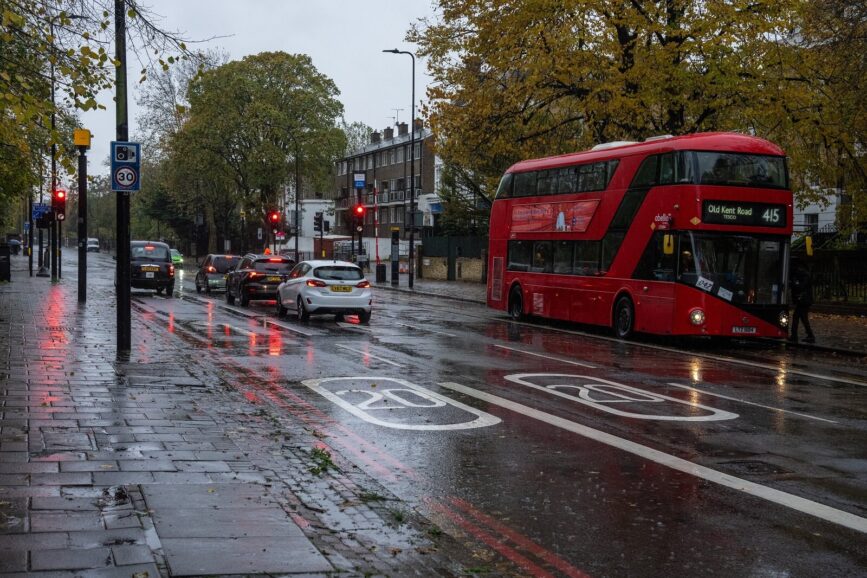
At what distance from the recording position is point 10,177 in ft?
80.0

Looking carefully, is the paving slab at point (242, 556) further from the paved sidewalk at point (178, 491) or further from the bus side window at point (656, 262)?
the bus side window at point (656, 262)

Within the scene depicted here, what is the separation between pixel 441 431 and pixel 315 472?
2.25m

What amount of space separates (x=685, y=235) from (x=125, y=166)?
10777mm

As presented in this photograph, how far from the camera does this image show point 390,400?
36.4ft

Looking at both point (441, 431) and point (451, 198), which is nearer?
point (441, 431)

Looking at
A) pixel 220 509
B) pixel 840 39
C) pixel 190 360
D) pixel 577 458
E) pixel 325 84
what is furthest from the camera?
pixel 325 84

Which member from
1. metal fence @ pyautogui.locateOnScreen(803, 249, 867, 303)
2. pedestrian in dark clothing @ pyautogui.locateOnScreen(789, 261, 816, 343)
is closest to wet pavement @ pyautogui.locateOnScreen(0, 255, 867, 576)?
pedestrian in dark clothing @ pyautogui.locateOnScreen(789, 261, 816, 343)

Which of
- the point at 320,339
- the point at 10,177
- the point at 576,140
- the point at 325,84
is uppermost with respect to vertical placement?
the point at 325,84

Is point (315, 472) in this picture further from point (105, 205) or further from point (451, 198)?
point (105, 205)

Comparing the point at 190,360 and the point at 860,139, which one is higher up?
the point at 860,139

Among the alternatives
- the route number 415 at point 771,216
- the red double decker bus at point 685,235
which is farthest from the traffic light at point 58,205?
the route number 415 at point 771,216

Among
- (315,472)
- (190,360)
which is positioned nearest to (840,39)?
(190,360)

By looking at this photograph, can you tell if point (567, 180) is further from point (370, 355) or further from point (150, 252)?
point (150, 252)

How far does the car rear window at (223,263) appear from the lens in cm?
3708
